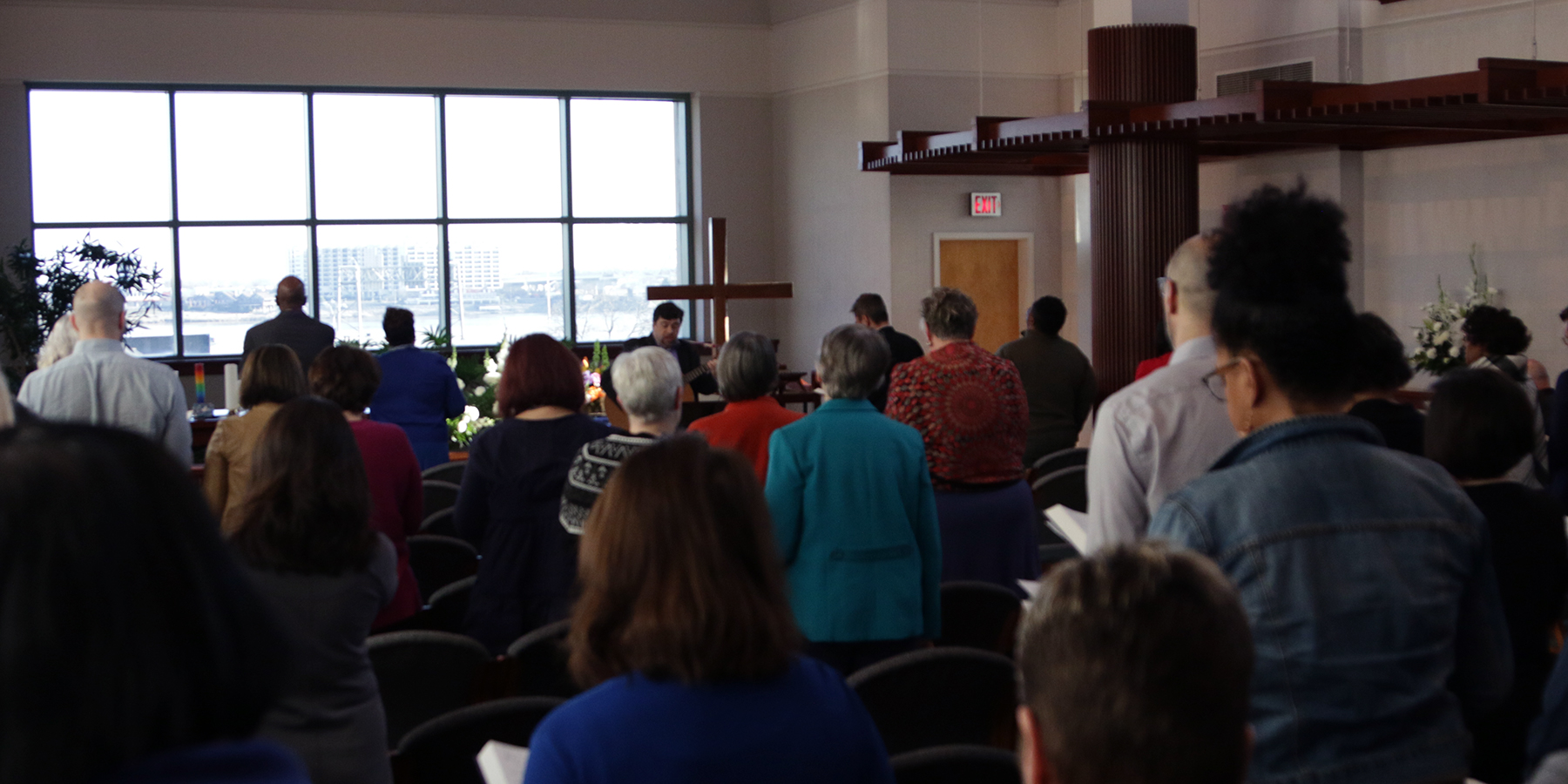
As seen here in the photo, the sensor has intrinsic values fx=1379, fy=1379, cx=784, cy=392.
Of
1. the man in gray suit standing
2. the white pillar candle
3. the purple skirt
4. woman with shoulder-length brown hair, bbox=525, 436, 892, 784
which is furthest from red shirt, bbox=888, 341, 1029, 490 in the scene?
the white pillar candle

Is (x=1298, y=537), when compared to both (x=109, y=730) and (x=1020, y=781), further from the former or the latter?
(x=109, y=730)

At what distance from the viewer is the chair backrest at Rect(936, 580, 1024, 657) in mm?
3748

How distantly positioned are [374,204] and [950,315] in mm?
10475

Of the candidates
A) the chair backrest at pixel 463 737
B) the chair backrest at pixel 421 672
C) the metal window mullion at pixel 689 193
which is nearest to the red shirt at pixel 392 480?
the chair backrest at pixel 421 672

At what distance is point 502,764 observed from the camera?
198 centimetres

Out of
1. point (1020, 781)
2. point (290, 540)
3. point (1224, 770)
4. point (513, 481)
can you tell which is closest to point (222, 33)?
point (513, 481)

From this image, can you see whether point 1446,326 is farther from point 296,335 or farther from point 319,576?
point 319,576

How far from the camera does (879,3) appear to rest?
13.2 m

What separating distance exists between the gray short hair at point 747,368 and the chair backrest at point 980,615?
837 mm

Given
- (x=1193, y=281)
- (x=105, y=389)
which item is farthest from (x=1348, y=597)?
(x=105, y=389)

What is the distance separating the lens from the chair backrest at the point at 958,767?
86.0 inches

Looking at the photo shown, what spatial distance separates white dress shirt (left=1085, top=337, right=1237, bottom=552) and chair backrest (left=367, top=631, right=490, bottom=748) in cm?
146

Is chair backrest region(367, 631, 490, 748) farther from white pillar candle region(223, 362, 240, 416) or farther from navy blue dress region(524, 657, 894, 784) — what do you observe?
white pillar candle region(223, 362, 240, 416)

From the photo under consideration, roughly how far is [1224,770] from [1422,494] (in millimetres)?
845
